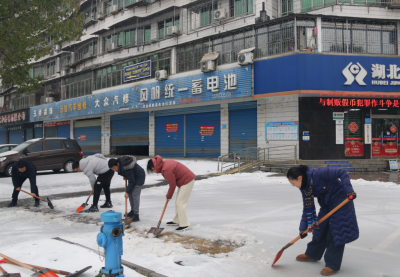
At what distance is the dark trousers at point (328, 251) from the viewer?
3809 mm

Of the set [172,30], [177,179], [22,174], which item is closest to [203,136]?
[172,30]

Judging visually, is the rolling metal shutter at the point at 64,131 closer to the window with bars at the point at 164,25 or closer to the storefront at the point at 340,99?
the window with bars at the point at 164,25

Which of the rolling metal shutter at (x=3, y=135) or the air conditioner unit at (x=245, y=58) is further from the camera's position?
the rolling metal shutter at (x=3, y=135)

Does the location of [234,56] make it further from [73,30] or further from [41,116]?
[41,116]

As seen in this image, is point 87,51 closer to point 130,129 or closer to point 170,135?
point 130,129

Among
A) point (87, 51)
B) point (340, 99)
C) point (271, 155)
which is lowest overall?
point (271, 155)

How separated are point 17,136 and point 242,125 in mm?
31712

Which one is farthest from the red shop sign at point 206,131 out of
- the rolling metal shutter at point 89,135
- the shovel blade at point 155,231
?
the shovel blade at point 155,231

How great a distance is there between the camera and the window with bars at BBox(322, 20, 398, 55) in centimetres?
1625

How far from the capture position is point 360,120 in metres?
17.2

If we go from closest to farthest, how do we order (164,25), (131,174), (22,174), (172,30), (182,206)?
(182,206) → (131,174) → (22,174) → (172,30) → (164,25)

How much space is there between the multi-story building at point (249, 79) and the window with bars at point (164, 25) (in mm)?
86

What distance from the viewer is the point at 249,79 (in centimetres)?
1694

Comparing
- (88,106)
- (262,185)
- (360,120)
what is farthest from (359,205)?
(88,106)
